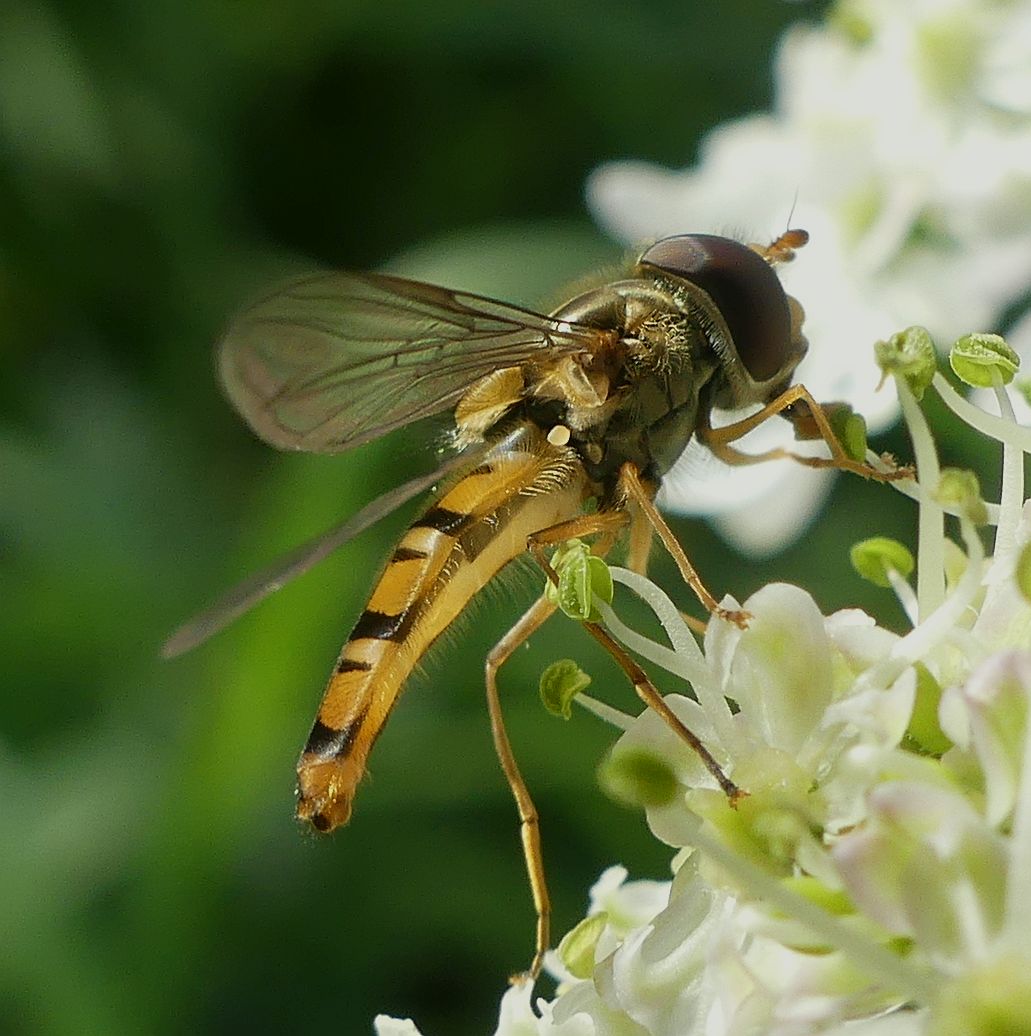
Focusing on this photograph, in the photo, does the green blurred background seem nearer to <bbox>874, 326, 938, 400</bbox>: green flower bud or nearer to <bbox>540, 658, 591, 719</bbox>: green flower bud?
<bbox>540, 658, 591, 719</bbox>: green flower bud

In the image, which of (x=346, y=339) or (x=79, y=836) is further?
(x=79, y=836)

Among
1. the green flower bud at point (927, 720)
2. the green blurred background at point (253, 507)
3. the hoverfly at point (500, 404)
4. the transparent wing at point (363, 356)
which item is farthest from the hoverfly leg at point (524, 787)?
the green flower bud at point (927, 720)

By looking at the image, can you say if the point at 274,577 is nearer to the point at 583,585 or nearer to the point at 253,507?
the point at 583,585

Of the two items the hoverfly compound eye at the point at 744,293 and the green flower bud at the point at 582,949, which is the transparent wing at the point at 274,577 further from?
the green flower bud at the point at 582,949

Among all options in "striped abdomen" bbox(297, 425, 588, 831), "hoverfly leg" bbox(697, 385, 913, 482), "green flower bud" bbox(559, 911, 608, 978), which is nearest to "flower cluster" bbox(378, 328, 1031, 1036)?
"green flower bud" bbox(559, 911, 608, 978)

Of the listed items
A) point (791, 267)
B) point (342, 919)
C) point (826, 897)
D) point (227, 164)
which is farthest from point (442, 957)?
point (826, 897)

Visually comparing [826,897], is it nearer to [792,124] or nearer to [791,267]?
[791,267]
